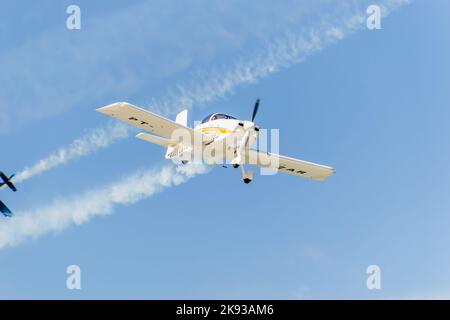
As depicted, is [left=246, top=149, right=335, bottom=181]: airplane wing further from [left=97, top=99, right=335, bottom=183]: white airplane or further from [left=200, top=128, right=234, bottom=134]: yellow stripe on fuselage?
[left=200, top=128, right=234, bottom=134]: yellow stripe on fuselage

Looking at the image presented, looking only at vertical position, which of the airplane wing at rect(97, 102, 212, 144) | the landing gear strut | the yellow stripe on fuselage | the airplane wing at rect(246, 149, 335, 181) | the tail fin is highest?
the airplane wing at rect(97, 102, 212, 144)

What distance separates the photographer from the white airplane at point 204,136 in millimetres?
35281

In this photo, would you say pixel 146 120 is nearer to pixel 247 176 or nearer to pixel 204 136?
pixel 204 136

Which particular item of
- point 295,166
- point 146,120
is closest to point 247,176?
point 146,120

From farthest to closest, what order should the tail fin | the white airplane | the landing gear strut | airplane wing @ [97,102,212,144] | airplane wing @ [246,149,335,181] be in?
1. the tail fin
2. airplane wing @ [246,149,335,181]
3. the landing gear strut
4. the white airplane
5. airplane wing @ [97,102,212,144]

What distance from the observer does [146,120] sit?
3606 cm

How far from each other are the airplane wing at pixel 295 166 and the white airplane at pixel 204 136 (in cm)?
38

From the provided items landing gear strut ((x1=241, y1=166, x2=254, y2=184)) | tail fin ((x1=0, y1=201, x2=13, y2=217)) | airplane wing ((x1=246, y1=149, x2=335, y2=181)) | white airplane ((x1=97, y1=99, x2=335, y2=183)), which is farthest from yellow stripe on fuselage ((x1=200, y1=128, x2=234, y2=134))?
tail fin ((x1=0, y1=201, x2=13, y2=217))

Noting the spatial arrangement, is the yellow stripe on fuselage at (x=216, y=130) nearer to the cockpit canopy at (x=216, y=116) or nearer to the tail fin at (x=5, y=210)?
the cockpit canopy at (x=216, y=116)

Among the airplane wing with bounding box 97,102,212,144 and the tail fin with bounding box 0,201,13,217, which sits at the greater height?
the airplane wing with bounding box 97,102,212,144

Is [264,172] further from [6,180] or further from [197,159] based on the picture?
[6,180]

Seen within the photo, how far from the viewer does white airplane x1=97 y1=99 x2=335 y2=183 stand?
35.3 m
